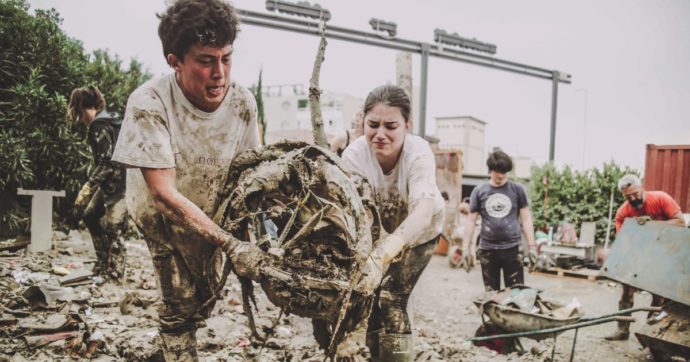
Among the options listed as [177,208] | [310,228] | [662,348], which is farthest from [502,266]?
[177,208]

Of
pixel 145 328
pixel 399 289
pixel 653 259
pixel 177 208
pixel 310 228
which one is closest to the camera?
pixel 310 228

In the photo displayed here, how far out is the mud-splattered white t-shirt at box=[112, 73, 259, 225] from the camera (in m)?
2.06

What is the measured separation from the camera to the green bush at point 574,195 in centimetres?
1066

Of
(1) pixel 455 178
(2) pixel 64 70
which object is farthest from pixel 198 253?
(1) pixel 455 178

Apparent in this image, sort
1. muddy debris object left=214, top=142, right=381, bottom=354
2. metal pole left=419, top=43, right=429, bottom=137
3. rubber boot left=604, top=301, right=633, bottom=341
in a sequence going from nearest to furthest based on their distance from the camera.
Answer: muddy debris object left=214, top=142, right=381, bottom=354, rubber boot left=604, top=301, right=633, bottom=341, metal pole left=419, top=43, right=429, bottom=137

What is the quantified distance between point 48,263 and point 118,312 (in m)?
1.94

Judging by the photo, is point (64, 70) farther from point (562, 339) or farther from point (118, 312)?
point (562, 339)

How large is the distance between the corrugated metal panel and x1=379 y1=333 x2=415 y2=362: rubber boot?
923 centimetres

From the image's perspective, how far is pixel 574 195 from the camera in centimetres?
1114

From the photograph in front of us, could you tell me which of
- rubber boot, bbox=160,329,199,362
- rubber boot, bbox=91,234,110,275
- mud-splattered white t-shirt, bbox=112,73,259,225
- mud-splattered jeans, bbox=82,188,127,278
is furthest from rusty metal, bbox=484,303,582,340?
rubber boot, bbox=91,234,110,275

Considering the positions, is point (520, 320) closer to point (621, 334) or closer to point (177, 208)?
point (621, 334)

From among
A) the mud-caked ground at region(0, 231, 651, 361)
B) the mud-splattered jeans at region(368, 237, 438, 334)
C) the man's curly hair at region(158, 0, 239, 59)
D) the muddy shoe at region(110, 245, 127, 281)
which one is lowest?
the mud-caked ground at region(0, 231, 651, 361)

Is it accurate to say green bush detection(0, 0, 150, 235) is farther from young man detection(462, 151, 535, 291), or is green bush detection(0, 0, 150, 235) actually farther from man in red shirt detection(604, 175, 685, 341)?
man in red shirt detection(604, 175, 685, 341)

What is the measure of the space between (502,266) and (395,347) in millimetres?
2846
